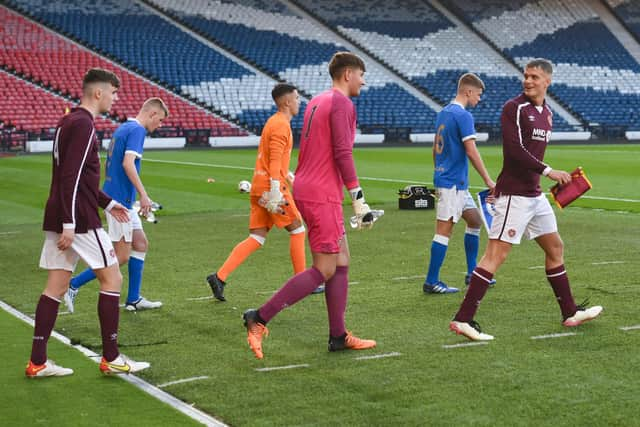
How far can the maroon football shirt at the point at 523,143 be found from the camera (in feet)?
24.2

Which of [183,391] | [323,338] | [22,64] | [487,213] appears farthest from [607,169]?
[22,64]

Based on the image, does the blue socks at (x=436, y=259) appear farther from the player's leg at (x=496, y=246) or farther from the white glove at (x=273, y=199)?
the player's leg at (x=496, y=246)

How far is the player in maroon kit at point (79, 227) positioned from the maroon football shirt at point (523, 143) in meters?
2.98

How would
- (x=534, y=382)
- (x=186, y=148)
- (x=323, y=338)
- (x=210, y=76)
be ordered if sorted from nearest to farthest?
(x=534, y=382)
(x=323, y=338)
(x=186, y=148)
(x=210, y=76)

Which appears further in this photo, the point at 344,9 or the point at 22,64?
the point at 344,9

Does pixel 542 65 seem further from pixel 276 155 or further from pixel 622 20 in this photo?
pixel 622 20

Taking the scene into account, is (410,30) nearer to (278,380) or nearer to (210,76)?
(210,76)

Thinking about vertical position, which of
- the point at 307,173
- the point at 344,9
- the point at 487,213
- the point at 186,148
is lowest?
the point at 186,148

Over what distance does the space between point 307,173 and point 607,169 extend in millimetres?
21707

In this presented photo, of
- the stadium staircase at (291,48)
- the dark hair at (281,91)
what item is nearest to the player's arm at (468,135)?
the dark hair at (281,91)

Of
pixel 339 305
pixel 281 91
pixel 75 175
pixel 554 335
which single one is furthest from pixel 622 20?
pixel 75 175

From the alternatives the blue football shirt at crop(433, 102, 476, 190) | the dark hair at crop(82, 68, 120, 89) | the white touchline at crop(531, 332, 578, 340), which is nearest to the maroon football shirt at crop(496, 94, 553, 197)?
the white touchline at crop(531, 332, 578, 340)

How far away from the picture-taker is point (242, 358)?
6.97m

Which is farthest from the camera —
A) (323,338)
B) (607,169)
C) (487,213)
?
(607,169)
